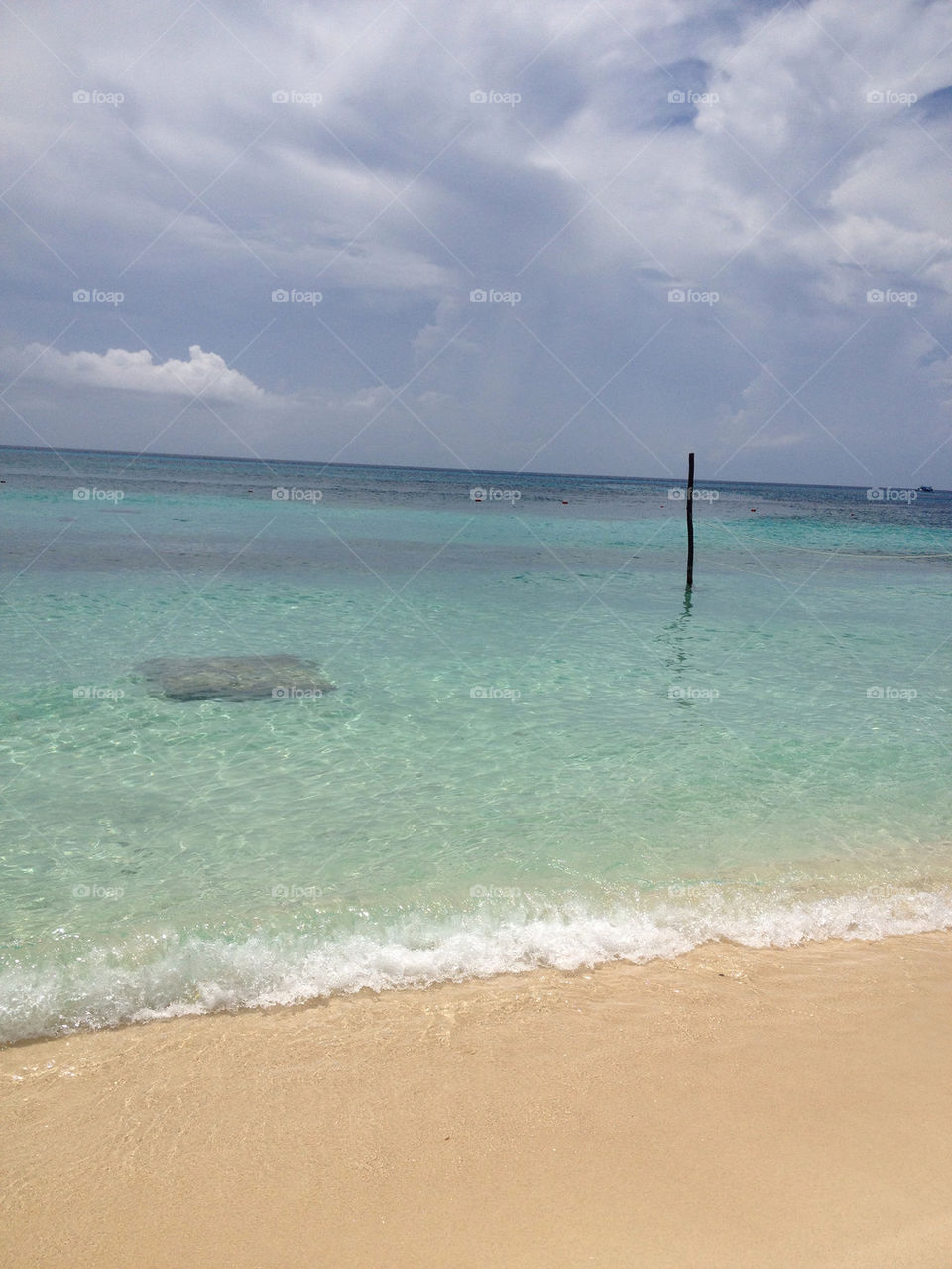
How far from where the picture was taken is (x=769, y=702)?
11250 mm

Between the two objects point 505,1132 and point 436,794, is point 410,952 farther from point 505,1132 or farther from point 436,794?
point 436,794

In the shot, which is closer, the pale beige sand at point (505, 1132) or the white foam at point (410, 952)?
the pale beige sand at point (505, 1132)

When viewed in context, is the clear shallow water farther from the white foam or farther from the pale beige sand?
the pale beige sand

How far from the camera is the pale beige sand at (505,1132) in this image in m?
2.88

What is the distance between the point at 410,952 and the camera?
4.94 metres

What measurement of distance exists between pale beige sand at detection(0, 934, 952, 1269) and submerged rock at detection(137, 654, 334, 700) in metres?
6.69

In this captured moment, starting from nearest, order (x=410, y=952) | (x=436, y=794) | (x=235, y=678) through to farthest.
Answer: (x=410, y=952)
(x=436, y=794)
(x=235, y=678)

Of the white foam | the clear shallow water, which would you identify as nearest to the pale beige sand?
the white foam

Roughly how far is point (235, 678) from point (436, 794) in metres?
4.82

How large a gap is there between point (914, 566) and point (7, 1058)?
117 ft

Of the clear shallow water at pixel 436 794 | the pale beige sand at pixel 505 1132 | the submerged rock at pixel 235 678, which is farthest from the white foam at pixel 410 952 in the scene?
the submerged rock at pixel 235 678

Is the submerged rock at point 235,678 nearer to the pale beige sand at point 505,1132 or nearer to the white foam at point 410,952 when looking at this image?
the white foam at point 410,952

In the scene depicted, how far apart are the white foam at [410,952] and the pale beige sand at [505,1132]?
0.20 m

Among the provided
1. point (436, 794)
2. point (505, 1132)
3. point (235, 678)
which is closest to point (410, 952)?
point (505, 1132)
